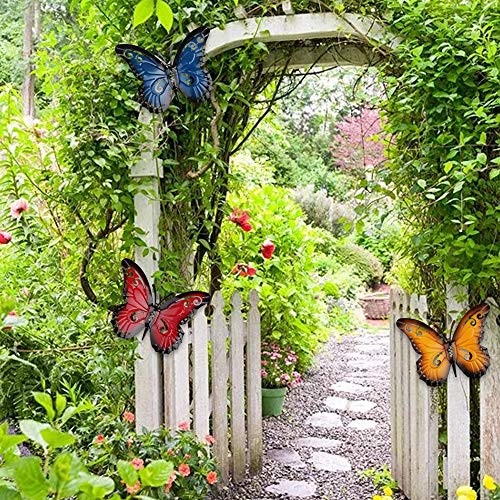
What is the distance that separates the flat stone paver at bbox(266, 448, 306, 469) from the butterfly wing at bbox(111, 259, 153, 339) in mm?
1318

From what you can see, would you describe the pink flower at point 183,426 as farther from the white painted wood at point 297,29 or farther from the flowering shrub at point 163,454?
the white painted wood at point 297,29

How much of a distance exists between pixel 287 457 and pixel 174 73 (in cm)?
209

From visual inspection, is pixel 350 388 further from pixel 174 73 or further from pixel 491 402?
pixel 174 73

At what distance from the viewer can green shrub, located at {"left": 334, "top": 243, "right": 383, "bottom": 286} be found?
9.09m

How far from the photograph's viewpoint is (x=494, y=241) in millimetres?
2348

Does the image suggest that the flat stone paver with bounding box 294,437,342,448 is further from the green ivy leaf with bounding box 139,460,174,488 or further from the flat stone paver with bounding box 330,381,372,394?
the green ivy leaf with bounding box 139,460,174,488

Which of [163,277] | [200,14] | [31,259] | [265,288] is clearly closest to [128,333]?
[163,277]

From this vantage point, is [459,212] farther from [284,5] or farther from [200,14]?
[200,14]

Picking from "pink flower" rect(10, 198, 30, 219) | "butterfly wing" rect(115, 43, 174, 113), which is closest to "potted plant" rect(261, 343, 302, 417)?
"pink flower" rect(10, 198, 30, 219)

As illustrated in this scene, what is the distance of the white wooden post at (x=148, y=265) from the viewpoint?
8.54ft

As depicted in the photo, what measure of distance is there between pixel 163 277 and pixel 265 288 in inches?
63.2

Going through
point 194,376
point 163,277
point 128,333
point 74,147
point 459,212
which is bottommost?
point 194,376

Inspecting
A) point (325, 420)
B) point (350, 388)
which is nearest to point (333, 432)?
point (325, 420)

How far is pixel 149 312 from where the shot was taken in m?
2.67
